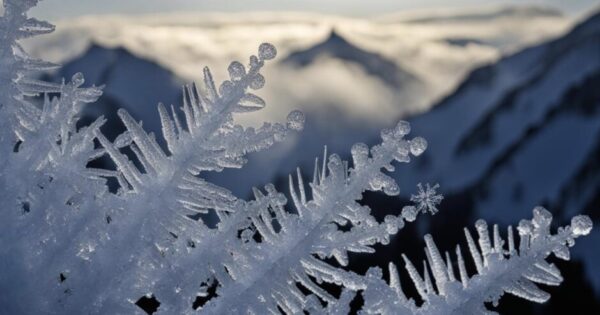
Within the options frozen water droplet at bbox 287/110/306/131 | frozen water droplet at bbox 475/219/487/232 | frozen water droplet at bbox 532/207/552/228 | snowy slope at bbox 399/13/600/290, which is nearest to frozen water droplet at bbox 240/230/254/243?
frozen water droplet at bbox 287/110/306/131

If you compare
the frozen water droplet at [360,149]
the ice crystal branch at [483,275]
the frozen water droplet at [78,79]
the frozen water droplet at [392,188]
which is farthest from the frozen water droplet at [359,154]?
the frozen water droplet at [78,79]

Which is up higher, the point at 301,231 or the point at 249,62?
the point at 249,62

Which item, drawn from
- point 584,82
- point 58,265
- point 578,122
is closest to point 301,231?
point 58,265

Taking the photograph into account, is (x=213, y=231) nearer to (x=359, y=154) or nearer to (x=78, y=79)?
(x=359, y=154)

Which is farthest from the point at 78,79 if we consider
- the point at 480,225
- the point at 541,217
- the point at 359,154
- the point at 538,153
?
the point at 538,153

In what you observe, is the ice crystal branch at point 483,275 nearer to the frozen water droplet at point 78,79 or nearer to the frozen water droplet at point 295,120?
the frozen water droplet at point 295,120

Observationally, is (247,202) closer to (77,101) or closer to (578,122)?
(77,101)
